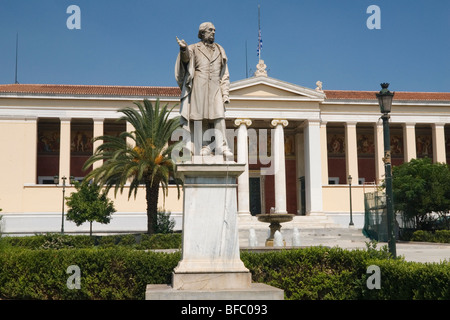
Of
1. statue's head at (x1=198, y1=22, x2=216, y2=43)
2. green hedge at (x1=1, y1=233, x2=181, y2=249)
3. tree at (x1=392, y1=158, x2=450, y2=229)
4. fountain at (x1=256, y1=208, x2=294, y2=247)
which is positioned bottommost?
green hedge at (x1=1, y1=233, x2=181, y2=249)

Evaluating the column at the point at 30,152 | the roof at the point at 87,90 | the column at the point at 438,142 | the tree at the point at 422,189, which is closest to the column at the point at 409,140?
the column at the point at 438,142

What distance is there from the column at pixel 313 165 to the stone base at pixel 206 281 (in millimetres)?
30886

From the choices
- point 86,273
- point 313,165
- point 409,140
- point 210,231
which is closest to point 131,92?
point 313,165

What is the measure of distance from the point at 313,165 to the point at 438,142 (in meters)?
10.5

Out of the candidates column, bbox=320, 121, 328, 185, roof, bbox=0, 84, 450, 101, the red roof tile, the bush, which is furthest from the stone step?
the bush

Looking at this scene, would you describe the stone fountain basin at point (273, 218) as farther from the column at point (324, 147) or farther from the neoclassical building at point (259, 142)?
the column at point (324, 147)

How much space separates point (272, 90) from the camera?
1484 inches

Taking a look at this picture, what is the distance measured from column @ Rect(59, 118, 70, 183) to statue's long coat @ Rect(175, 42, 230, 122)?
2994 centimetres

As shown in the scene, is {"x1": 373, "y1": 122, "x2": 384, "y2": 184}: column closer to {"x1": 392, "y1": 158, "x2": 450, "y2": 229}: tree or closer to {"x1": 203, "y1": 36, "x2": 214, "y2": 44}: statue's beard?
Answer: {"x1": 392, "y1": 158, "x2": 450, "y2": 229}: tree

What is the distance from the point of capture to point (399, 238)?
31.8 meters

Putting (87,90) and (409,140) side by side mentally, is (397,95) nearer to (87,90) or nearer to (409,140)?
(409,140)

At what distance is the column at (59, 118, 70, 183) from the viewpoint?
118 feet
